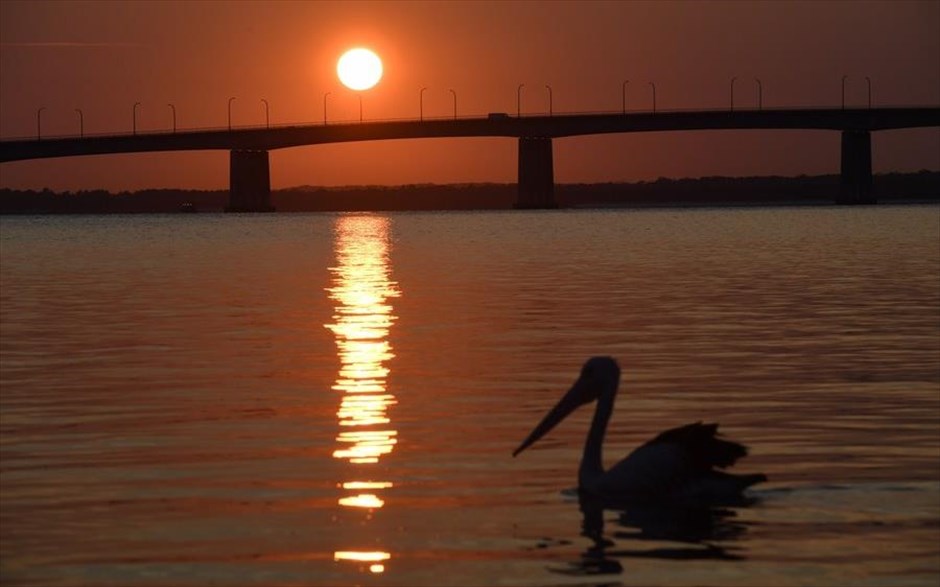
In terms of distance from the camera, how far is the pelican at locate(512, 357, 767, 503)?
13.3 metres

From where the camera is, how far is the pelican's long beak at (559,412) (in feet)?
44.4

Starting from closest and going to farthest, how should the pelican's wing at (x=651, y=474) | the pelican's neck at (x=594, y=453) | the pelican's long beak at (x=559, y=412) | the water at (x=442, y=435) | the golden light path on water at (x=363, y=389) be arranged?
the water at (x=442, y=435)
the pelican's wing at (x=651, y=474)
the pelican's long beak at (x=559, y=412)
the pelican's neck at (x=594, y=453)
the golden light path on water at (x=363, y=389)

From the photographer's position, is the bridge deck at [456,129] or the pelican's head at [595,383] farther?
the bridge deck at [456,129]

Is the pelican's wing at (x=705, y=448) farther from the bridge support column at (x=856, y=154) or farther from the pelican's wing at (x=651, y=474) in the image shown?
the bridge support column at (x=856, y=154)

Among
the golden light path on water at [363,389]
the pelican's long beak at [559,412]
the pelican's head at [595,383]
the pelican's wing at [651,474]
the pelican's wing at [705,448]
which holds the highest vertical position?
the pelican's head at [595,383]

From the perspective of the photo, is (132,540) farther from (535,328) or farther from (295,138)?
(295,138)

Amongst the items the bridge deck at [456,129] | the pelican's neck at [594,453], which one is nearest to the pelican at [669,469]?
the pelican's neck at [594,453]

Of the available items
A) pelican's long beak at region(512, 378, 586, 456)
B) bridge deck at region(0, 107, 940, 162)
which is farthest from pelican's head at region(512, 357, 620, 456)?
bridge deck at region(0, 107, 940, 162)

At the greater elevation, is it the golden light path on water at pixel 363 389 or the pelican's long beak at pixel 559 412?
the pelican's long beak at pixel 559 412

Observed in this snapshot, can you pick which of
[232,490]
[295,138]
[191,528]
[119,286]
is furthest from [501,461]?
[295,138]

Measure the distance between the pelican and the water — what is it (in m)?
0.21

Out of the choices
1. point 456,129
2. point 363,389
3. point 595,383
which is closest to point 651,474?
point 595,383

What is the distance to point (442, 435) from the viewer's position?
683 inches

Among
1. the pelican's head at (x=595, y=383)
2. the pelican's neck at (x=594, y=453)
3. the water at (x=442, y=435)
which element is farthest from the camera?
the pelican's head at (x=595, y=383)
